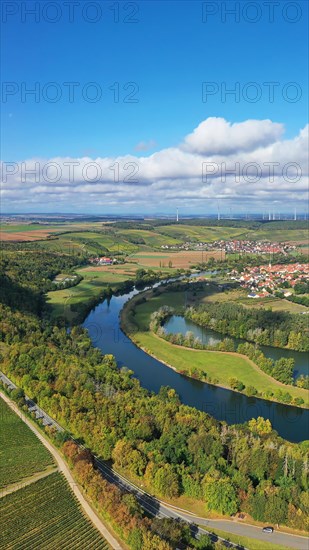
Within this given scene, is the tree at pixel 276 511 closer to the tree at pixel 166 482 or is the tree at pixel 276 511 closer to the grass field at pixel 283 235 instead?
the tree at pixel 166 482

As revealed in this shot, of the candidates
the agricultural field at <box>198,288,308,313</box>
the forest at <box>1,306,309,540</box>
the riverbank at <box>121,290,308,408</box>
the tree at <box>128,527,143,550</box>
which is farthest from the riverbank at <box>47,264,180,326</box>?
the tree at <box>128,527,143,550</box>

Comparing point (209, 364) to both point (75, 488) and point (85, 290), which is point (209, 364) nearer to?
point (75, 488)

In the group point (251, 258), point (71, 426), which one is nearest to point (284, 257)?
point (251, 258)

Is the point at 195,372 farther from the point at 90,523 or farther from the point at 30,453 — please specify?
the point at 90,523

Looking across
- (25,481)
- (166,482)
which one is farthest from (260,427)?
(25,481)

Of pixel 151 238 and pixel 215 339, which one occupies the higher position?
pixel 151 238

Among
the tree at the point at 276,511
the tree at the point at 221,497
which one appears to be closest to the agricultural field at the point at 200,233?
the tree at the point at 221,497

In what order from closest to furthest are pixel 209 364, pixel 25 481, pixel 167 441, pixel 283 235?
pixel 25 481 < pixel 167 441 < pixel 209 364 < pixel 283 235

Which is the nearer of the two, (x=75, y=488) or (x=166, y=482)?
(x=166, y=482)

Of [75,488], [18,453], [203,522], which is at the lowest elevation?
[203,522]
